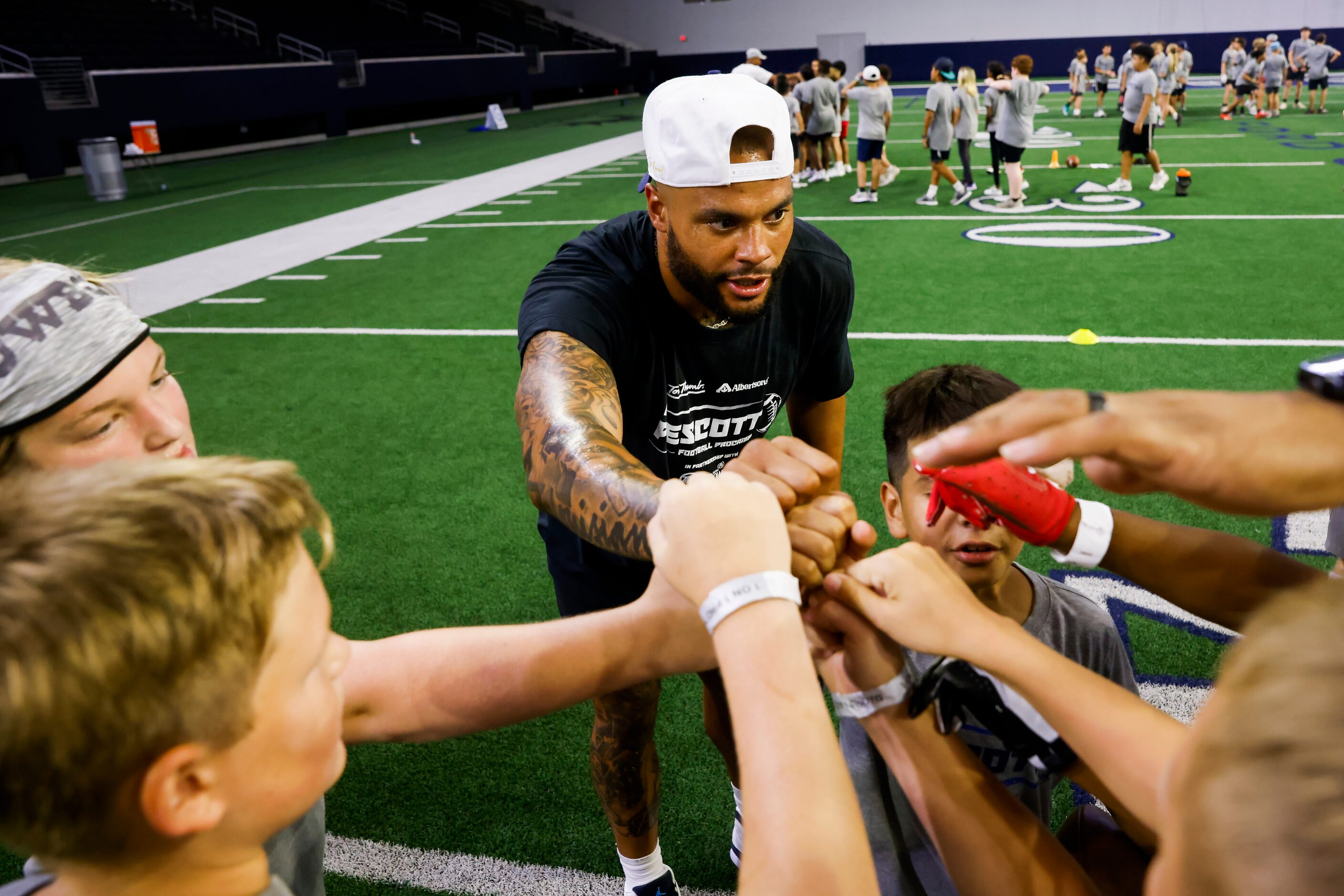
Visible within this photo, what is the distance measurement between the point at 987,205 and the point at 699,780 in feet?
34.3

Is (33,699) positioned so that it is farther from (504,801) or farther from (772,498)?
(504,801)

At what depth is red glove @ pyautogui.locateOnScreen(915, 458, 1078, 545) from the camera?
154 centimetres

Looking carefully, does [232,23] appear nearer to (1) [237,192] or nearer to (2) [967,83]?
(1) [237,192]

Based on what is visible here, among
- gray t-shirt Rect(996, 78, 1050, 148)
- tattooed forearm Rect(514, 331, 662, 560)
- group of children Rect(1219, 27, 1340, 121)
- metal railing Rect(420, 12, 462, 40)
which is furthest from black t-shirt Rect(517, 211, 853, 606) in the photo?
metal railing Rect(420, 12, 462, 40)

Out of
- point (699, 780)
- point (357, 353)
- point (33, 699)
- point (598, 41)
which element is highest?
point (598, 41)

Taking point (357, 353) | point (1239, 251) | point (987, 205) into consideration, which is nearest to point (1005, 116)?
point (987, 205)

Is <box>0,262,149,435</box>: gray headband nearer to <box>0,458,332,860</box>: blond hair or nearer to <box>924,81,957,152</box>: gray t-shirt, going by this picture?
<box>0,458,332,860</box>: blond hair

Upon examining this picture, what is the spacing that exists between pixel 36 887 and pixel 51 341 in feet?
2.61

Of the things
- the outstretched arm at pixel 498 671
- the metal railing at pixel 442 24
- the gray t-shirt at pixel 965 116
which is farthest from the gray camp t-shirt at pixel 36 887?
the metal railing at pixel 442 24

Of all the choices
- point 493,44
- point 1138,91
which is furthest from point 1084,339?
point 493,44

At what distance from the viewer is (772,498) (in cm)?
110

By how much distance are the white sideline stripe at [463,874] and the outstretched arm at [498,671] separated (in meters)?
1.25

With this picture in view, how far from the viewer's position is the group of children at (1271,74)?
20.3 metres

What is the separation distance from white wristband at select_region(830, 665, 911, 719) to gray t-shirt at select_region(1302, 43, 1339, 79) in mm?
25095
